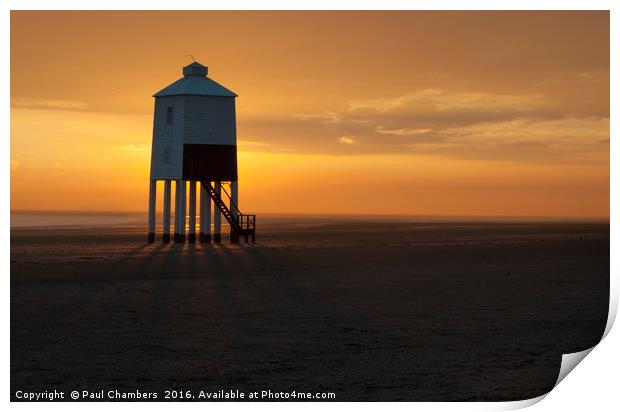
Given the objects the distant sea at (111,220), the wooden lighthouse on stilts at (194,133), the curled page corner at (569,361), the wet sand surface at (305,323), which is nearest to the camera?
the wet sand surface at (305,323)

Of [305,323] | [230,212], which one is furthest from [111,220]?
[305,323]

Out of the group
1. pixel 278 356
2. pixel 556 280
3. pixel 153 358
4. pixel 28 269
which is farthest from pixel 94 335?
pixel 556 280

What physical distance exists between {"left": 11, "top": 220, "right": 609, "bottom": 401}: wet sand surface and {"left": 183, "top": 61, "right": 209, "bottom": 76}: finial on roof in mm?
12124

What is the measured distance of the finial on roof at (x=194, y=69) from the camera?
53.5 meters

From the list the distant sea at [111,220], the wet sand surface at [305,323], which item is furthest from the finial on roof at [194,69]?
the distant sea at [111,220]

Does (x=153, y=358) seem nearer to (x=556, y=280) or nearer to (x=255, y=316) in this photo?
(x=255, y=316)

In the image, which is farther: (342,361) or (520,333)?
(520,333)

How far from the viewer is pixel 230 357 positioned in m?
21.6

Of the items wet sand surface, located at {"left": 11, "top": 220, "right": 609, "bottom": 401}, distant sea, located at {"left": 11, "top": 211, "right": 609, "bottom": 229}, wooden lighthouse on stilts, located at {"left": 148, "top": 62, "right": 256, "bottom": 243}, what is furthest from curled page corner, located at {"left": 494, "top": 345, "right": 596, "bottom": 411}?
distant sea, located at {"left": 11, "top": 211, "right": 609, "bottom": 229}

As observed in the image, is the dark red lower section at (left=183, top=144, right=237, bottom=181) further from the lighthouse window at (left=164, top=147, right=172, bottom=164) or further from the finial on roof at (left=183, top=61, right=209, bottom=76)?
the finial on roof at (left=183, top=61, right=209, bottom=76)

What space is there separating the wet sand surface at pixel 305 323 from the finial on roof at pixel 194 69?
12.1 meters

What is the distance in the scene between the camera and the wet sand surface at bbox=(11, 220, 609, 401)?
65.5 feet

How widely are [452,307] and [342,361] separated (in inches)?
318

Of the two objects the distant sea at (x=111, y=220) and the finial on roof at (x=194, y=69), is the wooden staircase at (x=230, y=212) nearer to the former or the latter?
the finial on roof at (x=194, y=69)
